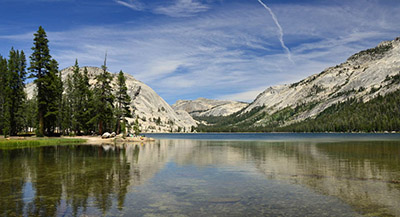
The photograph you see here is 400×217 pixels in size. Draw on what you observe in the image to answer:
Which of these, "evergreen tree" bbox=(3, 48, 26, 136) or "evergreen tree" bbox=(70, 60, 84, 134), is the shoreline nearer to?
"evergreen tree" bbox=(70, 60, 84, 134)

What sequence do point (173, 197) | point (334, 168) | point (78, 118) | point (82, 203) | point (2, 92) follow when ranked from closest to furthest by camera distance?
1. point (82, 203)
2. point (173, 197)
3. point (334, 168)
4. point (2, 92)
5. point (78, 118)

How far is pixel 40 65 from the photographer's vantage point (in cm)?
7969

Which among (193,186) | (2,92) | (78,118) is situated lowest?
(193,186)

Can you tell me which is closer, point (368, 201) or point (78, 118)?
point (368, 201)

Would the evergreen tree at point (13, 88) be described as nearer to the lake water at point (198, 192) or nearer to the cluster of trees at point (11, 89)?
the cluster of trees at point (11, 89)

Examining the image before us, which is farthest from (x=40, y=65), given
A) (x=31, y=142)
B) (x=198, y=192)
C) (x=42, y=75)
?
(x=198, y=192)

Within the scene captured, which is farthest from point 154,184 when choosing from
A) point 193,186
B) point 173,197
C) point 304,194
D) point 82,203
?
point 304,194

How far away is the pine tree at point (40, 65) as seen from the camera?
7875 centimetres

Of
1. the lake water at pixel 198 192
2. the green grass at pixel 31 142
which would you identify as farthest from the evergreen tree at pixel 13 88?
the lake water at pixel 198 192

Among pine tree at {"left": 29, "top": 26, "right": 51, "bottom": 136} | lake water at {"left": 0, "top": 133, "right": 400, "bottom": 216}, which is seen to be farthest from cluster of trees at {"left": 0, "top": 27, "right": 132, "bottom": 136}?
lake water at {"left": 0, "top": 133, "right": 400, "bottom": 216}

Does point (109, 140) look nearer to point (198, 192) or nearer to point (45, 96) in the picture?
point (45, 96)

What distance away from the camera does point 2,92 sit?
304 feet

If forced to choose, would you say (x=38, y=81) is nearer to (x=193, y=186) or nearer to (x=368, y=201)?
(x=193, y=186)

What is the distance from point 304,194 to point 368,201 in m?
3.83
